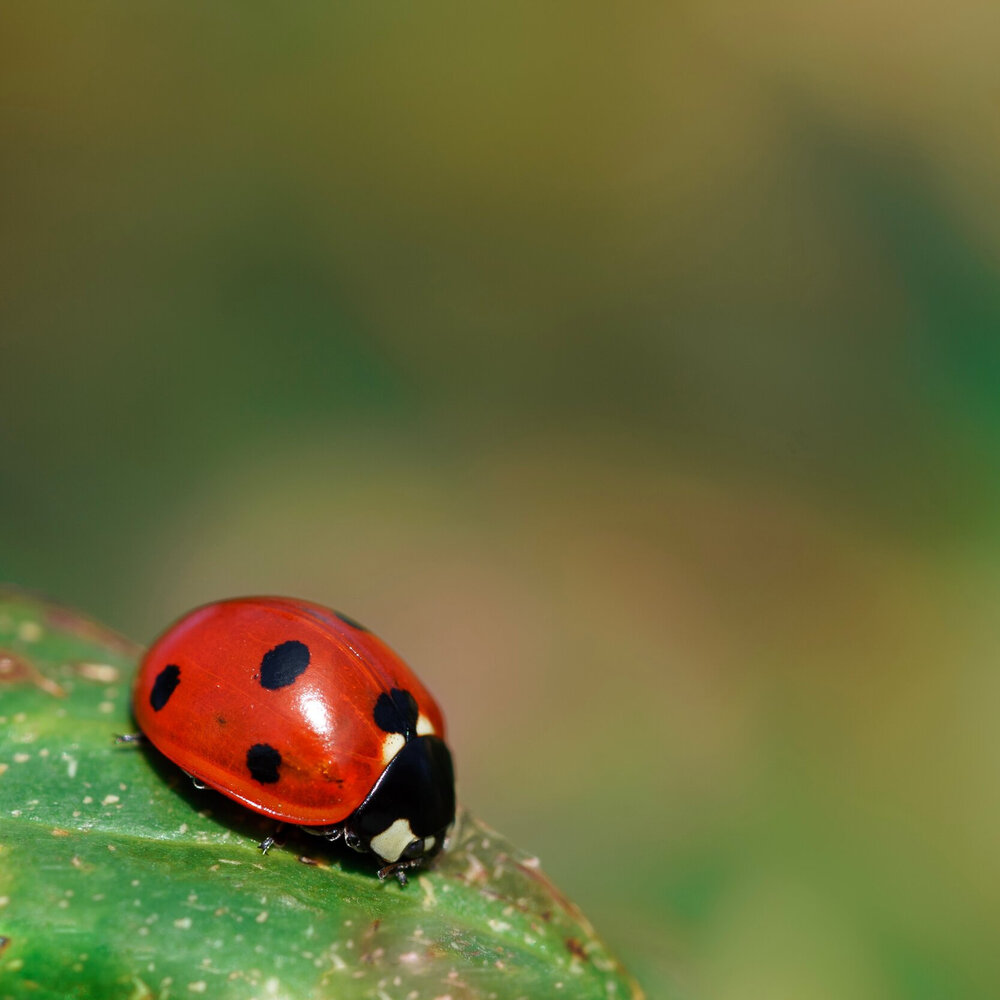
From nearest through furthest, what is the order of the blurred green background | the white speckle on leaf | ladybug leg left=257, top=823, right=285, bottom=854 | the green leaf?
the green leaf, ladybug leg left=257, top=823, right=285, bottom=854, the white speckle on leaf, the blurred green background

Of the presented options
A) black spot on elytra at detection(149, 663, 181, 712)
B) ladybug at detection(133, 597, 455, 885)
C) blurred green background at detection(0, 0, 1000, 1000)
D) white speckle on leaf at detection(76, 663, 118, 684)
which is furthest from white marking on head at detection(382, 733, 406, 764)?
blurred green background at detection(0, 0, 1000, 1000)

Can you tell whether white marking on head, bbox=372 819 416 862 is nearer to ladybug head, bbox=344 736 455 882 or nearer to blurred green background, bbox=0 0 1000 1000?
ladybug head, bbox=344 736 455 882

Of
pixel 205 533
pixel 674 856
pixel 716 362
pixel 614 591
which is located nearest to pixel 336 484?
pixel 205 533

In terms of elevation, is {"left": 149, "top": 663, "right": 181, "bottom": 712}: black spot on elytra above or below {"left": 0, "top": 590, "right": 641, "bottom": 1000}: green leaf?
above

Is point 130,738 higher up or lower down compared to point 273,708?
lower down

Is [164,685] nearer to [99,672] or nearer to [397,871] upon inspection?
[99,672]

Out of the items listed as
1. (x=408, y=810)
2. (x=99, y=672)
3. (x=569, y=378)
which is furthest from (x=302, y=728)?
(x=569, y=378)
